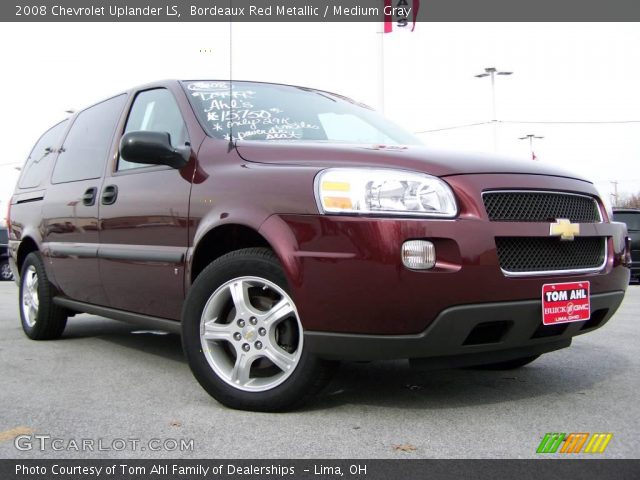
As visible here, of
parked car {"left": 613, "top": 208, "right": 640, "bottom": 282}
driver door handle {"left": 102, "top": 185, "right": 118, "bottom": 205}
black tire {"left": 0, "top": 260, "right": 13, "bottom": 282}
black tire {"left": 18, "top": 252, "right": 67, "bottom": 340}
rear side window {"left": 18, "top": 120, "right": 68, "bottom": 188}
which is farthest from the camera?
black tire {"left": 0, "top": 260, "right": 13, "bottom": 282}

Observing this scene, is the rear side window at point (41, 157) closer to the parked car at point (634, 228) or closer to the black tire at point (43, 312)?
the black tire at point (43, 312)

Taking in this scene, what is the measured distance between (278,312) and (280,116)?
133 cm

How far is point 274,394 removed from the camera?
3.10 metres

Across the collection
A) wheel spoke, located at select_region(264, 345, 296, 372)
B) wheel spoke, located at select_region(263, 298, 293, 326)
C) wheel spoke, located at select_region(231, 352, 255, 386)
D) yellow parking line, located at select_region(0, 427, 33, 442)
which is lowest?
yellow parking line, located at select_region(0, 427, 33, 442)

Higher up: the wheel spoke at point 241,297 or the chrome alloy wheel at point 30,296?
the wheel spoke at point 241,297

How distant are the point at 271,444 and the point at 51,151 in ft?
12.6

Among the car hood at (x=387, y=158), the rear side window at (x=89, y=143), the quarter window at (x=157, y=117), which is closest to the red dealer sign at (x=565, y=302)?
the car hood at (x=387, y=158)

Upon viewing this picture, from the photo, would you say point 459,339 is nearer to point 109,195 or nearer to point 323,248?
point 323,248

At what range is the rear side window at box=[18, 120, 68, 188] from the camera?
18.4 ft

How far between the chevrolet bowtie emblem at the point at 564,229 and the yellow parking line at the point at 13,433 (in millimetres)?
2408

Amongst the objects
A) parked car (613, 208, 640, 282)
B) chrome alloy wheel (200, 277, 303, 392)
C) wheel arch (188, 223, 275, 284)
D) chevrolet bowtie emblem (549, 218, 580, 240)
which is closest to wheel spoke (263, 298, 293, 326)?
chrome alloy wheel (200, 277, 303, 392)

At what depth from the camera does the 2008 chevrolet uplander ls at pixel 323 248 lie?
284 centimetres

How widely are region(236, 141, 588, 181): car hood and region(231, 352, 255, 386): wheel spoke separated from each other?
91 centimetres
